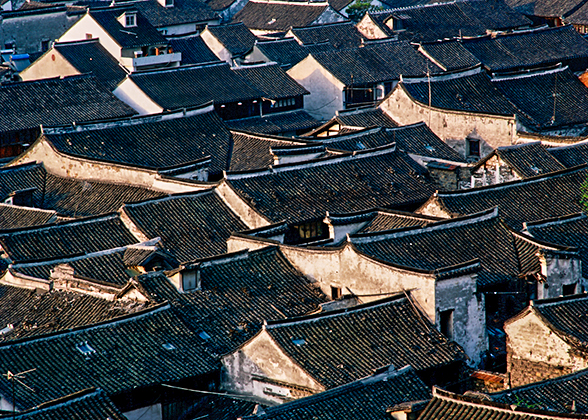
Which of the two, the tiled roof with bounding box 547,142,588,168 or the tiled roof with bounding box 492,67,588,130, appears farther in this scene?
the tiled roof with bounding box 492,67,588,130

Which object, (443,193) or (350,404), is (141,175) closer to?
(443,193)

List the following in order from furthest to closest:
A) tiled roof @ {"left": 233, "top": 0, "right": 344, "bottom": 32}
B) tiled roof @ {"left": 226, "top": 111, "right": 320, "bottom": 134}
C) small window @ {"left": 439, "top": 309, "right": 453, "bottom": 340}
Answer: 1. tiled roof @ {"left": 233, "top": 0, "right": 344, "bottom": 32}
2. tiled roof @ {"left": 226, "top": 111, "right": 320, "bottom": 134}
3. small window @ {"left": 439, "top": 309, "right": 453, "bottom": 340}

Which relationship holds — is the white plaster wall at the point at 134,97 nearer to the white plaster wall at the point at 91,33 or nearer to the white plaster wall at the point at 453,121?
the white plaster wall at the point at 91,33

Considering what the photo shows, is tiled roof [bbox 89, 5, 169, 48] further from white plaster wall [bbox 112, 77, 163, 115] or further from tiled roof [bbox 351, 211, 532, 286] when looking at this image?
tiled roof [bbox 351, 211, 532, 286]

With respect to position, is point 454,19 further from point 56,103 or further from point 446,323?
point 446,323

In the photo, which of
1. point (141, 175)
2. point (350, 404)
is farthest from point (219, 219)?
point (350, 404)

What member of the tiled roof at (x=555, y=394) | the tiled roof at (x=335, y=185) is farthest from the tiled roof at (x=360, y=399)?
the tiled roof at (x=335, y=185)

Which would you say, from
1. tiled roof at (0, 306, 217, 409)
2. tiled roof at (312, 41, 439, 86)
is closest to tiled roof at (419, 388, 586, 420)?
tiled roof at (0, 306, 217, 409)
